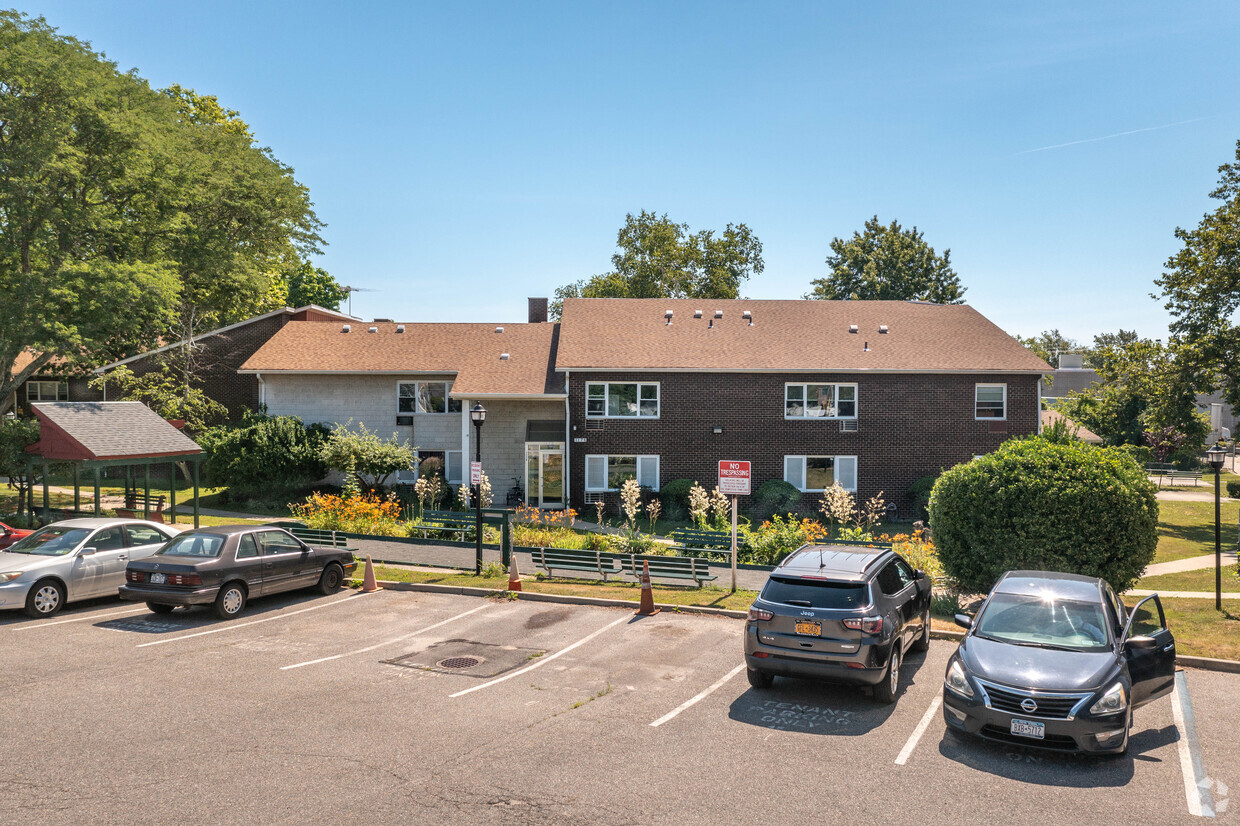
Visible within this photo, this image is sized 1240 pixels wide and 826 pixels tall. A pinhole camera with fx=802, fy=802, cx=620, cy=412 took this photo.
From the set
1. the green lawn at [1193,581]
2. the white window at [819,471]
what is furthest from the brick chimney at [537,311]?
the green lawn at [1193,581]

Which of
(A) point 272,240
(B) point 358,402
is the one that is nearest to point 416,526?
(B) point 358,402

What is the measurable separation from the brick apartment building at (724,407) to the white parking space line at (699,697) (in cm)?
1799

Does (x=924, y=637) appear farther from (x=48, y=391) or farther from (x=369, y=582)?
(x=48, y=391)

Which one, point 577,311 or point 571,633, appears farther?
point 577,311

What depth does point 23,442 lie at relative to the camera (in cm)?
2497

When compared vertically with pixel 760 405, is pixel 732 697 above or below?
below

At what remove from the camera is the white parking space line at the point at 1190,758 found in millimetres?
7133

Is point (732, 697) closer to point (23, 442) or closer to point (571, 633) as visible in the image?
point (571, 633)

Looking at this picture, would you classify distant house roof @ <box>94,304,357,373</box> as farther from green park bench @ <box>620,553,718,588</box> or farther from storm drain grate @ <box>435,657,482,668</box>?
storm drain grate @ <box>435,657,482,668</box>

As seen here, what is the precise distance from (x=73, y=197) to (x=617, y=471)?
21039 millimetres

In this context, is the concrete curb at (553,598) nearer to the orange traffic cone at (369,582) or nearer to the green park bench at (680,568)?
the orange traffic cone at (369,582)

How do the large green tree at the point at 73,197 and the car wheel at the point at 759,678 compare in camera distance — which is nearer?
the car wheel at the point at 759,678

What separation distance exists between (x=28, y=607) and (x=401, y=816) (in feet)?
35.7

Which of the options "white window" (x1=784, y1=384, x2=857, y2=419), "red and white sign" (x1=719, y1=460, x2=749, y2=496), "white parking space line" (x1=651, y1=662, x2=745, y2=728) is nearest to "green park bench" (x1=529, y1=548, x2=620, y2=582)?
"red and white sign" (x1=719, y1=460, x2=749, y2=496)
